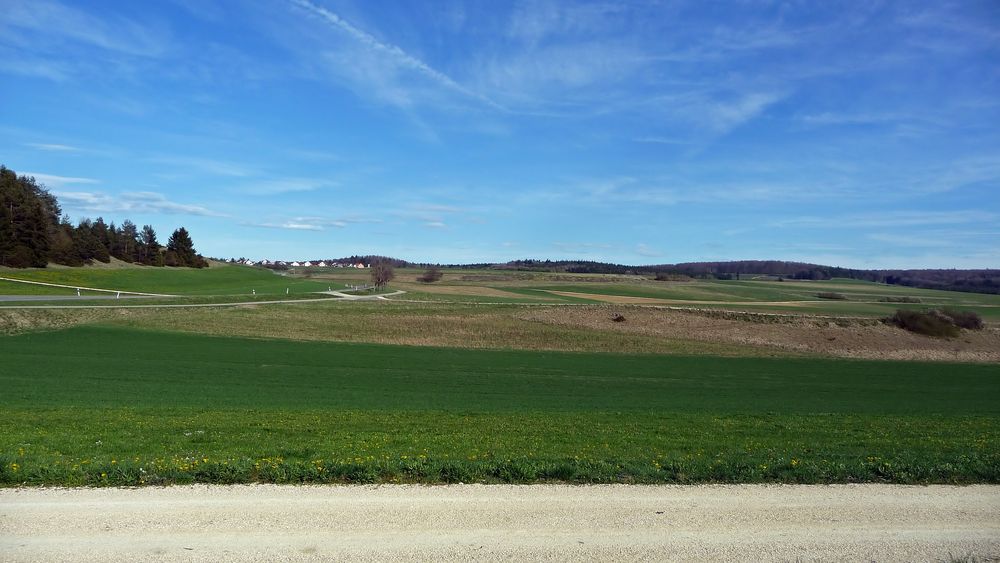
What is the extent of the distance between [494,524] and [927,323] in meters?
63.6

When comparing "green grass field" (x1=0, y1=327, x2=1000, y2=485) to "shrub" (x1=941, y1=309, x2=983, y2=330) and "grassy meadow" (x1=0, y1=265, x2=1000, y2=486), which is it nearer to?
"grassy meadow" (x1=0, y1=265, x2=1000, y2=486)

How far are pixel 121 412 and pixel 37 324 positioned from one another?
31.9 metres

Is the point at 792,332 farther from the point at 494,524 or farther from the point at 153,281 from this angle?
the point at 153,281

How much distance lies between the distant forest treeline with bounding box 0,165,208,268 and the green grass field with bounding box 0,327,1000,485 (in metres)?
44.3

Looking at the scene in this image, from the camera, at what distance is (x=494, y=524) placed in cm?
758

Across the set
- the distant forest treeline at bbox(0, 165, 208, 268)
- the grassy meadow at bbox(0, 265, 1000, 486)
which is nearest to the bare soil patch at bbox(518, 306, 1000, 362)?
the grassy meadow at bbox(0, 265, 1000, 486)

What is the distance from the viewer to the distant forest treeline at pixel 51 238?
71688 mm

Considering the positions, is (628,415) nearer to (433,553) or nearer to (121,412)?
(433,553)

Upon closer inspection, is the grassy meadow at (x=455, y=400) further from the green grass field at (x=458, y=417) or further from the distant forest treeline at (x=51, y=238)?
the distant forest treeline at (x=51, y=238)

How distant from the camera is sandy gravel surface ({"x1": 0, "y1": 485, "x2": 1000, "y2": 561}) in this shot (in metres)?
6.88

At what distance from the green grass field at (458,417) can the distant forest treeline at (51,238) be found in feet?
145

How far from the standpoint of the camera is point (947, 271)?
574ft

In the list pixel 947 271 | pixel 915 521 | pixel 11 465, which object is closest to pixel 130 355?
pixel 11 465

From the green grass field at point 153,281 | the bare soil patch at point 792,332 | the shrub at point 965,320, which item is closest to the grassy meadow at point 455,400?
the bare soil patch at point 792,332
